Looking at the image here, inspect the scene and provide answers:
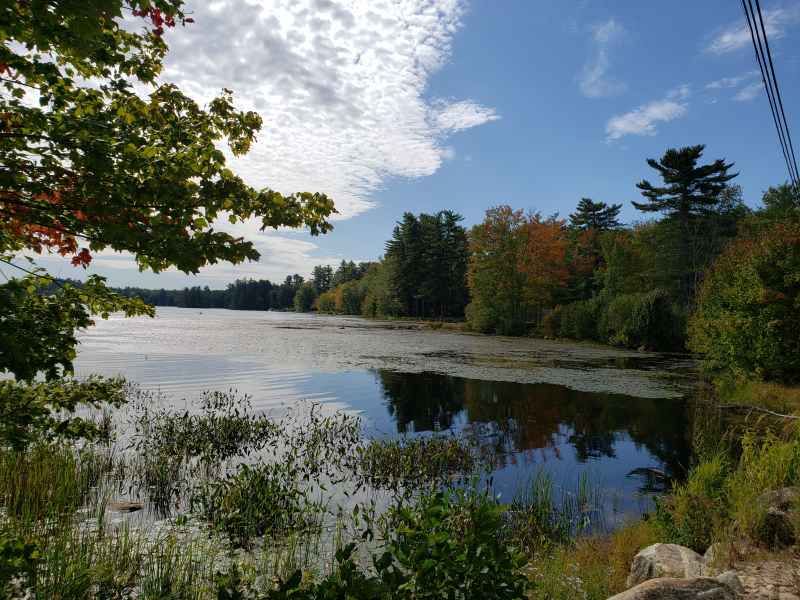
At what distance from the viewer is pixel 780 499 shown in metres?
A: 6.06

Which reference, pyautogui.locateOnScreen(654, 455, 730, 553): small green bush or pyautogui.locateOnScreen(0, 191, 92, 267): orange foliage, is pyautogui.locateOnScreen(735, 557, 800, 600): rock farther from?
pyautogui.locateOnScreen(0, 191, 92, 267): orange foliage

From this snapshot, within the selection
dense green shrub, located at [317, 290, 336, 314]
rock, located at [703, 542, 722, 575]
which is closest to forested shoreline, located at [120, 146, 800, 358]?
rock, located at [703, 542, 722, 575]

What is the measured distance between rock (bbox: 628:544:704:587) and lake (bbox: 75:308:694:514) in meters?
2.82

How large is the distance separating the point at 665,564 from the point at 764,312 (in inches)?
641

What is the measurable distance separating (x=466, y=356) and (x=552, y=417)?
51.4ft

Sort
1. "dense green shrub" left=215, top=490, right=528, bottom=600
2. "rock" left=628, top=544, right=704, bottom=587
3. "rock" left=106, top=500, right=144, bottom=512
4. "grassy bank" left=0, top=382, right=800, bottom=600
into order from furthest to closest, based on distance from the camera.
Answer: "rock" left=106, top=500, right=144, bottom=512
"rock" left=628, top=544, right=704, bottom=587
"grassy bank" left=0, top=382, right=800, bottom=600
"dense green shrub" left=215, top=490, right=528, bottom=600

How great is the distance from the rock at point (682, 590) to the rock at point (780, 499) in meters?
2.92

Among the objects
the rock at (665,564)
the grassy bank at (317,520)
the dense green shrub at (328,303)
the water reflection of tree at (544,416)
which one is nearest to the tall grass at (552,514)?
the grassy bank at (317,520)

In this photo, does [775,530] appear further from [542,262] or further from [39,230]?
[542,262]

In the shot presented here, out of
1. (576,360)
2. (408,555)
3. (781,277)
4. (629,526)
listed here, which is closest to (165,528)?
(408,555)

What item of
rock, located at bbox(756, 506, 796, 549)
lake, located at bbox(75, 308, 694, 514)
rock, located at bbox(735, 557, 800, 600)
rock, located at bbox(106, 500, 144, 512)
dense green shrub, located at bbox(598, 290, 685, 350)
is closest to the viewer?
rock, located at bbox(735, 557, 800, 600)

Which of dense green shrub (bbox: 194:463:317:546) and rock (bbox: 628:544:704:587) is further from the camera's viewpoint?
dense green shrub (bbox: 194:463:317:546)

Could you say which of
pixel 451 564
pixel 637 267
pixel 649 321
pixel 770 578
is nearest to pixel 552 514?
pixel 770 578

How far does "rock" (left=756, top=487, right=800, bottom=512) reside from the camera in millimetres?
5891
